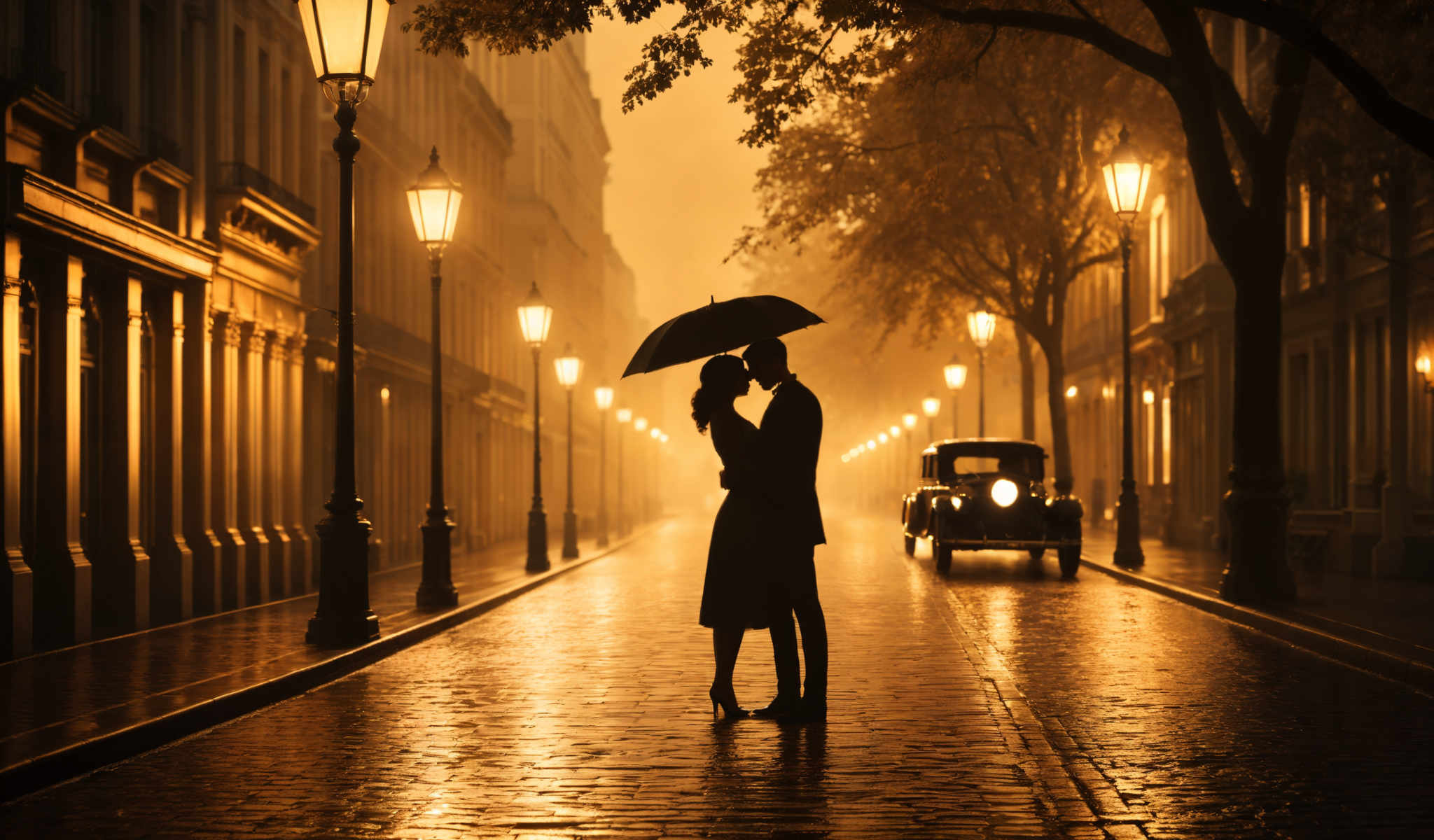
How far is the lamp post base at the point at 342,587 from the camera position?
13.7 metres

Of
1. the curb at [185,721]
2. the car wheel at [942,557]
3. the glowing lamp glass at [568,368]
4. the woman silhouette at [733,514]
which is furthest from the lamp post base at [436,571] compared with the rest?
the glowing lamp glass at [568,368]

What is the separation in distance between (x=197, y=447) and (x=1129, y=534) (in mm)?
12802

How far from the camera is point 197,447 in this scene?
61.9ft

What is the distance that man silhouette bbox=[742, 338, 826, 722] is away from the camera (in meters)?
9.00

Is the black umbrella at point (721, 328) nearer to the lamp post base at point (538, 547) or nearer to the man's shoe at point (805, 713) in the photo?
the man's shoe at point (805, 713)

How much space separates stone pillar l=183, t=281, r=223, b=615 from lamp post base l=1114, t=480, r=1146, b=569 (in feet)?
40.0

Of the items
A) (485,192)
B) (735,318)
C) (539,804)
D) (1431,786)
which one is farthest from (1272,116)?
(485,192)

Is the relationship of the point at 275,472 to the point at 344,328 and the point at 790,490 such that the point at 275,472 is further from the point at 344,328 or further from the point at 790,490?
the point at 790,490

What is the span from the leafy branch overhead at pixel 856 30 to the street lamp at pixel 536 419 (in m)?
6.39

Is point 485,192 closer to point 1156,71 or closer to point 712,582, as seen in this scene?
point 1156,71

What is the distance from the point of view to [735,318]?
9492 mm

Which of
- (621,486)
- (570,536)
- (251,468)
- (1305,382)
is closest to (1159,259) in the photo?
(1305,382)

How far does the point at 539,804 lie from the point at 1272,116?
12469 millimetres

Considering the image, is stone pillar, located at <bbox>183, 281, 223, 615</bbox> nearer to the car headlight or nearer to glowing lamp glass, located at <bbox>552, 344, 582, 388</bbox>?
the car headlight
